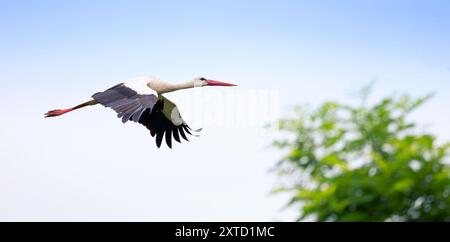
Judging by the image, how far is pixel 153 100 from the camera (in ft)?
15.2

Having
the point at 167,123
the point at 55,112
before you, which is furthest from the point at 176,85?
the point at 55,112

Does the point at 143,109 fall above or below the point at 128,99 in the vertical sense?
below

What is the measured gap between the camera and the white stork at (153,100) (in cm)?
468

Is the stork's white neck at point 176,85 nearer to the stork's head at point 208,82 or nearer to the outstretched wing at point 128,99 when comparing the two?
the stork's head at point 208,82

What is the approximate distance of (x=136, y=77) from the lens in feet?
17.7

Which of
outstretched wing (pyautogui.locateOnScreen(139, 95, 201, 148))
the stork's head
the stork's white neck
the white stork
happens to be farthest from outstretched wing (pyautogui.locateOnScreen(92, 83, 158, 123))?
the stork's head

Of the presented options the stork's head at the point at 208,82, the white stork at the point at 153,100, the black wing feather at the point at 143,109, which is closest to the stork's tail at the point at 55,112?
the white stork at the point at 153,100

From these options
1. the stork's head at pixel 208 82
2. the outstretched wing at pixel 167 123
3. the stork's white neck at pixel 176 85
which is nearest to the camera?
the stork's white neck at pixel 176 85

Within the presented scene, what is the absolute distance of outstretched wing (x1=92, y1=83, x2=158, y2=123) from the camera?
14.4 ft

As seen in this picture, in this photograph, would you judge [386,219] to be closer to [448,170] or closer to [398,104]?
[448,170]

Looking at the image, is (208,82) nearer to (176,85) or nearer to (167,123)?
(176,85)

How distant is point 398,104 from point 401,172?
3.01ft

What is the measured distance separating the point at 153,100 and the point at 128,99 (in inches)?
7.8

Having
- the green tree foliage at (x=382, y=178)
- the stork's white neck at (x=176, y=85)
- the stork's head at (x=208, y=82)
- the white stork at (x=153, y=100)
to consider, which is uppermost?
the stork's head at (x=208, y=82)
